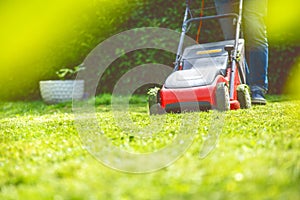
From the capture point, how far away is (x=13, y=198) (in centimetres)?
139

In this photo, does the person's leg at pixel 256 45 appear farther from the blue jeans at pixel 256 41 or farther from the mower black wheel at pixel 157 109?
the mower black wheel at pixel 157 109

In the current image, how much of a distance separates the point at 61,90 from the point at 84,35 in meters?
0.79

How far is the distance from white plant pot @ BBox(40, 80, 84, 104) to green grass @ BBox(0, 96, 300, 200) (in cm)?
356

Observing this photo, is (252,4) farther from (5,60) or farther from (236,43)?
(5,60)

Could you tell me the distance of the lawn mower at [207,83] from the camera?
3.24 metres

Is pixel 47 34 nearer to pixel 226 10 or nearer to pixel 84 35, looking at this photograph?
pixel 84 35

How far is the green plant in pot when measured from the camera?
609 cm

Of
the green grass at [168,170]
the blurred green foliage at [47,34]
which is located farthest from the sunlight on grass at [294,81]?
the green grass at [168,170]

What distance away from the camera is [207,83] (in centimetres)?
326

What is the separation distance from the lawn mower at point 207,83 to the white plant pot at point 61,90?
250cm

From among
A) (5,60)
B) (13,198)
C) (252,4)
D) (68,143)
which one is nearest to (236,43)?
(252,4)

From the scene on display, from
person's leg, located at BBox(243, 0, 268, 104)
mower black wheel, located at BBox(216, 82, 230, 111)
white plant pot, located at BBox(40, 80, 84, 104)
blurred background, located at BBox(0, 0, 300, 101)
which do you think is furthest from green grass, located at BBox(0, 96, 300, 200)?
white plant pot, located at BBox(40, 80, 84, 104)

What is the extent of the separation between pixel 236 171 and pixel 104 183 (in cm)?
42

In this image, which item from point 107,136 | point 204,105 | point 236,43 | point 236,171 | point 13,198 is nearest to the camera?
point 13,198
